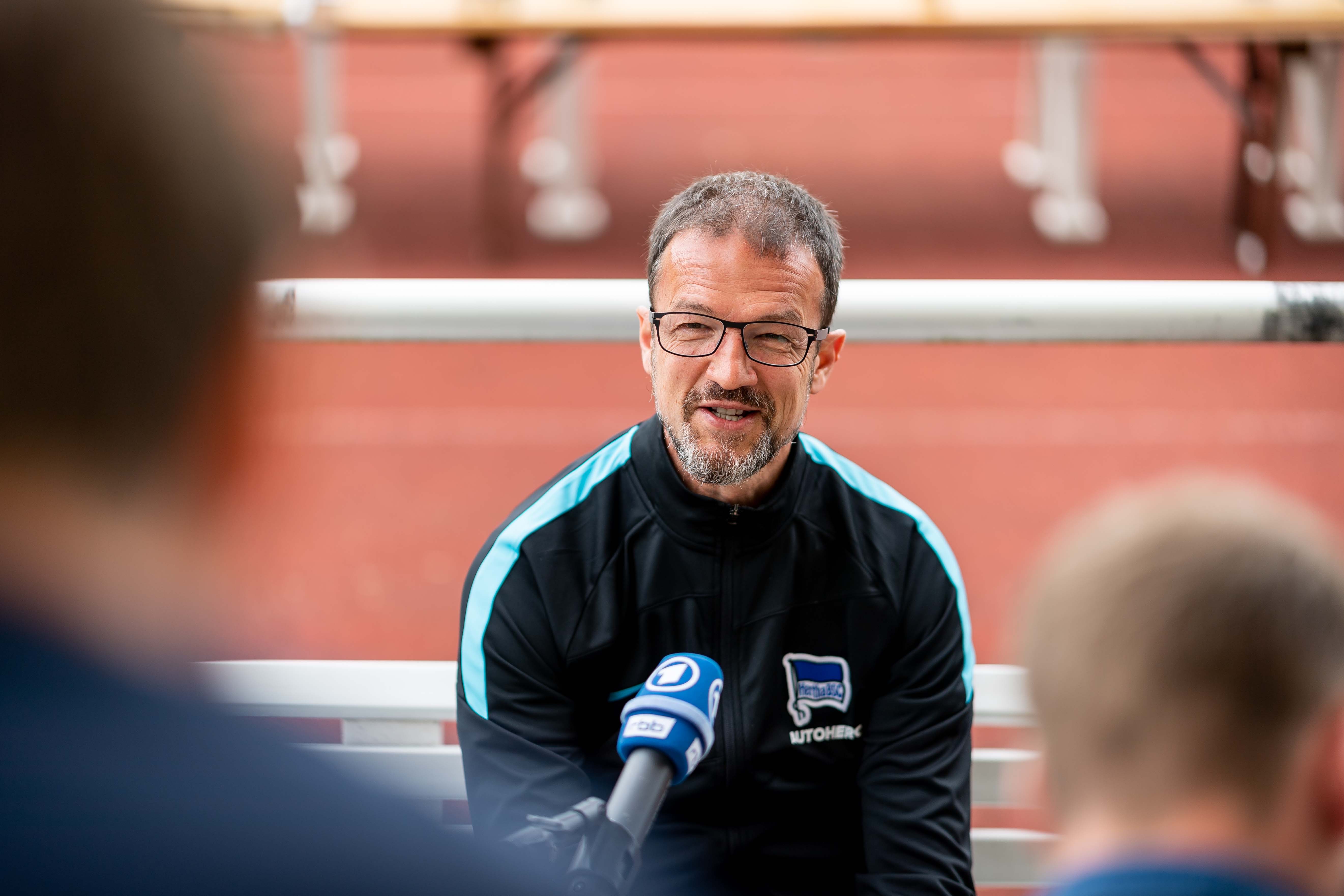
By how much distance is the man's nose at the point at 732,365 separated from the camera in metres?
2.07

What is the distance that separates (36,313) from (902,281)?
1.69 meters

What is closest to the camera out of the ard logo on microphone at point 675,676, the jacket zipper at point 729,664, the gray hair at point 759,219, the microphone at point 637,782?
the microphone at point 637,782

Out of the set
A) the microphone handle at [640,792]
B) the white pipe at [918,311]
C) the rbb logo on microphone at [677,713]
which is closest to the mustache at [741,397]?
the white pipe at [918,311]

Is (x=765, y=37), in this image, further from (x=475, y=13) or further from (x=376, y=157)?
(x=376, y=157)

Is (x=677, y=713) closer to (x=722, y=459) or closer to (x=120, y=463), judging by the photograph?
(x=722, y=459)

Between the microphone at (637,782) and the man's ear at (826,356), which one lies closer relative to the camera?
the microphone at (637,782)

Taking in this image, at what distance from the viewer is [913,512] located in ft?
7.11

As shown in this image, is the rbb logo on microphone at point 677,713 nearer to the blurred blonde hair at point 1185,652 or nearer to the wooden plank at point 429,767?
the blurred blonde hair at point 1185,652

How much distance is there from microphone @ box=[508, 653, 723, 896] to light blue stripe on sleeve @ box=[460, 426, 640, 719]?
0.48 m

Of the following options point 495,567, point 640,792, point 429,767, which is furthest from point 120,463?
point 429,767

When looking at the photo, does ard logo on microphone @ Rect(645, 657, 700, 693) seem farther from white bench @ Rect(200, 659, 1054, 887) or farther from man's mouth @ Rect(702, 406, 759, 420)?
white bench @ Rect(200, 659, 1054, 887)

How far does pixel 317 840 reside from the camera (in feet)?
2.78

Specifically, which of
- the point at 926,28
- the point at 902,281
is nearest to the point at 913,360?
the point at 926,28

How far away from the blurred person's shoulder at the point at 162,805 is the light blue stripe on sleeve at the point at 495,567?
1129 mm
